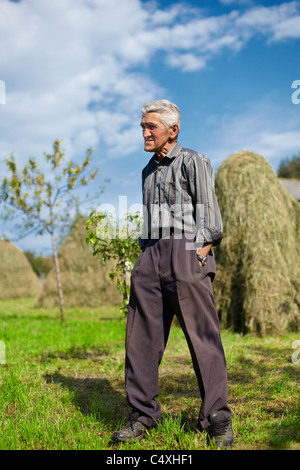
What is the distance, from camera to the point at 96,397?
3791 millimetres

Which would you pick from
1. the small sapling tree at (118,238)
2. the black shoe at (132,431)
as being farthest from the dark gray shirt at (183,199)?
the small sapling tree at (118,238)

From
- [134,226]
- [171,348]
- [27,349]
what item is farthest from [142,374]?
[27,349]

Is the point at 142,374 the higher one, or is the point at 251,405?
the point at 142,374

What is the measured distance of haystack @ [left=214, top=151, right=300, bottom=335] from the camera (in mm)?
6902

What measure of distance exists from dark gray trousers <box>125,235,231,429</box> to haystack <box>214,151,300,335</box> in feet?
14.3

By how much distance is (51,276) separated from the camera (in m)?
15.1

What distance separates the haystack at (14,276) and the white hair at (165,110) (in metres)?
22.1

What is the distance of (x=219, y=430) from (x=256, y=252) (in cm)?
487

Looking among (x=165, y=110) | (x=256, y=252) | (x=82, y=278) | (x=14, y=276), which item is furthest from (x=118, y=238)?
(x=14, y=276)

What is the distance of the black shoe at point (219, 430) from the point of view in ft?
8.21

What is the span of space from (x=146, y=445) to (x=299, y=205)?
6.74m

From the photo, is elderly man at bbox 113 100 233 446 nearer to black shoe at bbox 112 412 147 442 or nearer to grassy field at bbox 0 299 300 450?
black shoe at bbox 112 412 147 442

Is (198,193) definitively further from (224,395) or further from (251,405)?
(251,405)

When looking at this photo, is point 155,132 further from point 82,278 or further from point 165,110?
point 82,278
